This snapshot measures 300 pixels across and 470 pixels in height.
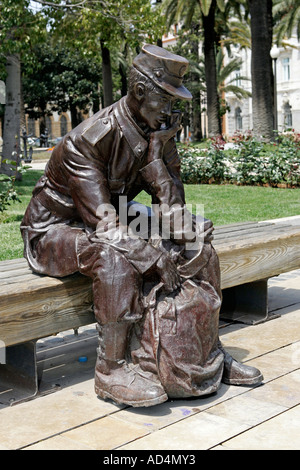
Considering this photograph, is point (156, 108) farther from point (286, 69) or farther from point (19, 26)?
point (286, 69)

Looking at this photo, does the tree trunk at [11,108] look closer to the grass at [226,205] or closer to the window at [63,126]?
the grass at [226,205]

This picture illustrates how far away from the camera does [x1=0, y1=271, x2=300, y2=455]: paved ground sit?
9.77ft

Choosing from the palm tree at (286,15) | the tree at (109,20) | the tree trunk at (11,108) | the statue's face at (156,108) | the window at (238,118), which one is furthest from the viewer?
the window at (238,118)

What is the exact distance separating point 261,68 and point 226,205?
7516 millimetres

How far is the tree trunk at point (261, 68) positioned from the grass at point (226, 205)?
4.37 metres

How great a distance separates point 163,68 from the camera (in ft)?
11.5

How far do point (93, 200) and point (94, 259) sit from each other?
0.31 m

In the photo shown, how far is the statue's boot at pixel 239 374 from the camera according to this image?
3639 millimetres

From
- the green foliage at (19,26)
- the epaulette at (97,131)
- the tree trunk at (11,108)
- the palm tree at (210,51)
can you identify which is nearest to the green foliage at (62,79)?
the palm tree at (210,51)

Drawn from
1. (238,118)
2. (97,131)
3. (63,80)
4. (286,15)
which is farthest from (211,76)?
(238,118)

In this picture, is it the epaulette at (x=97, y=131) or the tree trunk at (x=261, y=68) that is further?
the tree trunk at (x=261, y=68)

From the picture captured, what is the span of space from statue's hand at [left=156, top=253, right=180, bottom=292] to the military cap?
839 mm
